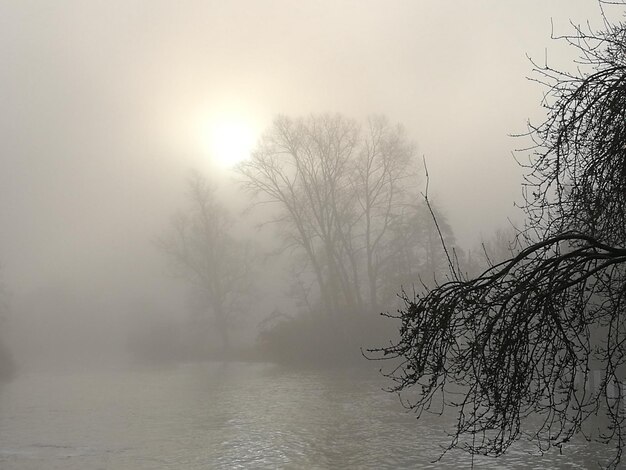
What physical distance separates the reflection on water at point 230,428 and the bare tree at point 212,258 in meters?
16.7

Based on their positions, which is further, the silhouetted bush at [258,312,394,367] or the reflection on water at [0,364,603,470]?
the silhouetted bush at [258,312,394,367]

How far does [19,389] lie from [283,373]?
1270cm

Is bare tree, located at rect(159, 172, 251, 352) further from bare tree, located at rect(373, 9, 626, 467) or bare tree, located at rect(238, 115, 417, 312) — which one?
bare tree, located at rect(373, 9, 626, 467)

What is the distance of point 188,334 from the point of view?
47188 millimetres

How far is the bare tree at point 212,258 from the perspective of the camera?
47344 millimetres

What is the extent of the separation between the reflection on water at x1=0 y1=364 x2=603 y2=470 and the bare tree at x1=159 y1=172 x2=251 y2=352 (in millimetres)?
16669

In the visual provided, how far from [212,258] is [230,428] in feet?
102

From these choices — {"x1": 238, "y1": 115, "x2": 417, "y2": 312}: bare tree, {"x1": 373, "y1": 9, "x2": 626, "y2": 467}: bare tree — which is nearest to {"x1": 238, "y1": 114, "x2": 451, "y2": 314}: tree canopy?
{"x1": 238, "y1": 115, "x2": 417, "y2": 312}: bare tree

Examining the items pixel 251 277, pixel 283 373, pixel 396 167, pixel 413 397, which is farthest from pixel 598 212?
pixel 251 277

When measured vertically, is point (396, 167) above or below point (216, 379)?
above

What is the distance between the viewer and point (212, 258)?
48562 mm

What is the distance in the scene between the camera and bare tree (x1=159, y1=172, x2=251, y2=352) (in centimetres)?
4734

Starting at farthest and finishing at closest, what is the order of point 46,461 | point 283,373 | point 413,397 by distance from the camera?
point 283,373
point 413,397
point 46,461

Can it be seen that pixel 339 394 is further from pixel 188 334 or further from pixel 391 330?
pixel 188 334
